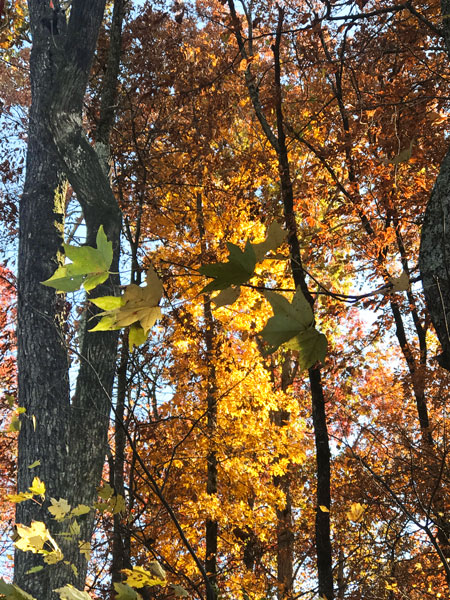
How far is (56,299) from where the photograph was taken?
4367 millimetres

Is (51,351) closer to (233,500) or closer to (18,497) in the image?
(18,497)

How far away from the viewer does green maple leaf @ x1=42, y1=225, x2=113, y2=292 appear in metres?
0.54

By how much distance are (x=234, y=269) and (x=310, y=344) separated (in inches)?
5.3

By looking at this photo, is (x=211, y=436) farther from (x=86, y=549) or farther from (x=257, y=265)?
(x=86, y=549)

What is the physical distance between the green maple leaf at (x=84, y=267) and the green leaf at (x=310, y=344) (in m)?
0.23

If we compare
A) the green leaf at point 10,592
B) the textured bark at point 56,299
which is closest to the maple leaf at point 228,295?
the green leaf at point 10,592

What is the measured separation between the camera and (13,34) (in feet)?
22.8

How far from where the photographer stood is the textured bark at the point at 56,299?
3.91 m

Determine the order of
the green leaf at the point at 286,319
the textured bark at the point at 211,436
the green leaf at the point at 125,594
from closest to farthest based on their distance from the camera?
the green leaf at the point at 286,319 → the green leaf at the point at 125,594 → the textured bark at the point at 211,436

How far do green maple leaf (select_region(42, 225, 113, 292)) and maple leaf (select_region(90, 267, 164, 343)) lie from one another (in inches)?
1.2

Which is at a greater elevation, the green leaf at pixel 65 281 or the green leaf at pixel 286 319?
the green leaf at pixel 65 281

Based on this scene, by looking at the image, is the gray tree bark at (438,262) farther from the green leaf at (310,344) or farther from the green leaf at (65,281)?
the green leaf at (65,281)

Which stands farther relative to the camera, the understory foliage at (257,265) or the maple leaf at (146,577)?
the understory foliage at (257,265)

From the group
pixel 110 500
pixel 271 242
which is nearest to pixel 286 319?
pixel 271 242
